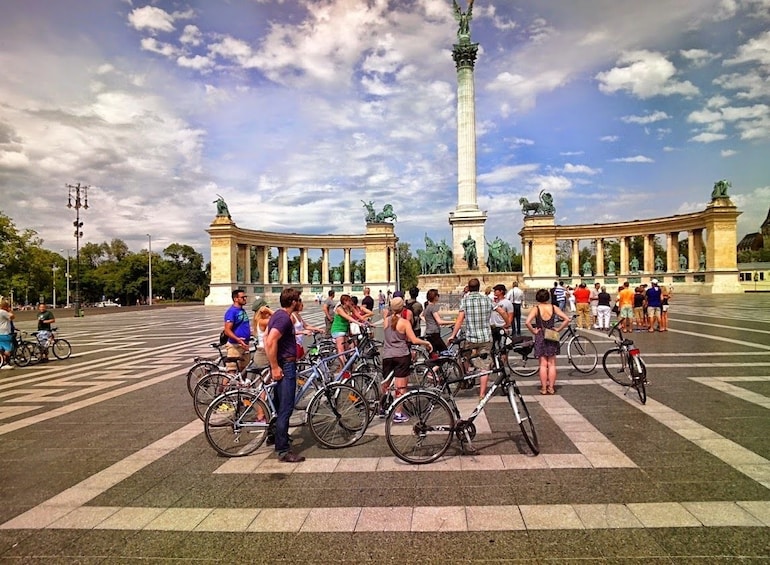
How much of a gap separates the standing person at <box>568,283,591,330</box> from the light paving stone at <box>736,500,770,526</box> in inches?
640

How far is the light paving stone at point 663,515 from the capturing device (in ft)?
13.4

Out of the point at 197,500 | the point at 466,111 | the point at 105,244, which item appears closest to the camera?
the point at 197,500

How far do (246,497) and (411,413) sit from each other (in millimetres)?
2028

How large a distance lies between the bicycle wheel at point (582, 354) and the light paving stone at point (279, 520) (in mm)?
8491

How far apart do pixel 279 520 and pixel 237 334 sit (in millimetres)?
4460

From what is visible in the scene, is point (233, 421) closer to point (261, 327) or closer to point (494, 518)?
point (261, 327)

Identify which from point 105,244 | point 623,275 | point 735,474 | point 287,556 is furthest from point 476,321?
point 105,244

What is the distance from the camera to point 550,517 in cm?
426

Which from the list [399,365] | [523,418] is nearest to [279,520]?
[399,365]

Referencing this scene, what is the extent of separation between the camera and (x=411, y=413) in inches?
225

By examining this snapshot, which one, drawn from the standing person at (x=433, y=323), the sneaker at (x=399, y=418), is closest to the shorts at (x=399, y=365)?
the sneaker at (x=399, y=418)

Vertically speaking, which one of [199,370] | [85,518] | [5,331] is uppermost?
[5,331]

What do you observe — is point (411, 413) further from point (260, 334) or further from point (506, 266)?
point (506, 266)

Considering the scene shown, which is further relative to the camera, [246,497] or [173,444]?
[173,444]
